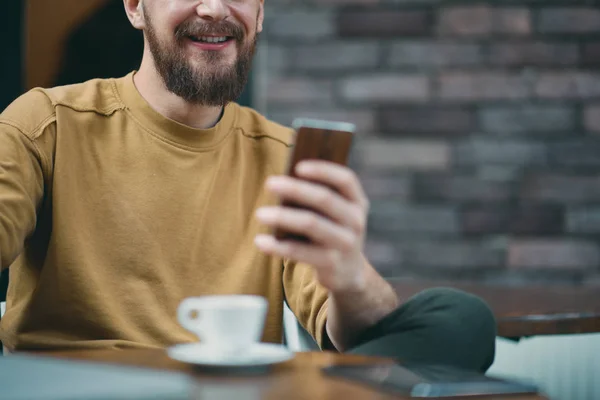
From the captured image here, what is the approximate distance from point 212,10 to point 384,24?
1.24 meters

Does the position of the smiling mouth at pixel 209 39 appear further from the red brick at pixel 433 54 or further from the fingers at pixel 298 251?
the red brick at pixel 433 54

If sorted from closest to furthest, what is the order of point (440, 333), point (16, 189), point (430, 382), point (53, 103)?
point (430, 382)
point (440, 333)
point (16, 189)
point (53, 103)

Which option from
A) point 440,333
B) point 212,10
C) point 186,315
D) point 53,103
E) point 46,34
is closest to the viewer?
point 186,315

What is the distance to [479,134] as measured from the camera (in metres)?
2.69

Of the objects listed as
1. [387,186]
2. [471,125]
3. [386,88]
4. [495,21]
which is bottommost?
[387,186]

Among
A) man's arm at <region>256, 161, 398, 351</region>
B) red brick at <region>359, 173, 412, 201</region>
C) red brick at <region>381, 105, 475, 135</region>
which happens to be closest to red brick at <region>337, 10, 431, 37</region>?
red brick at <region>381, 105, 475, 135</region>

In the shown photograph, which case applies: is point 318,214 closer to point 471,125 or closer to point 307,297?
point 307,297

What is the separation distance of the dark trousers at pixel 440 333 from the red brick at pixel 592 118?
177 centimetres

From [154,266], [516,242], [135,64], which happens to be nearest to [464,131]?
[516,242]

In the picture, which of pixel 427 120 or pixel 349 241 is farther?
pixel 427 120

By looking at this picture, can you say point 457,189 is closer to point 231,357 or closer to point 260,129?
point 260,129

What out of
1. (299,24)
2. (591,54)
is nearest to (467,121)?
(591,54)

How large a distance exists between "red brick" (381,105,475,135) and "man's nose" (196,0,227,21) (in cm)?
120

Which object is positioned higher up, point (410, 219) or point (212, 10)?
point (212, 10)
